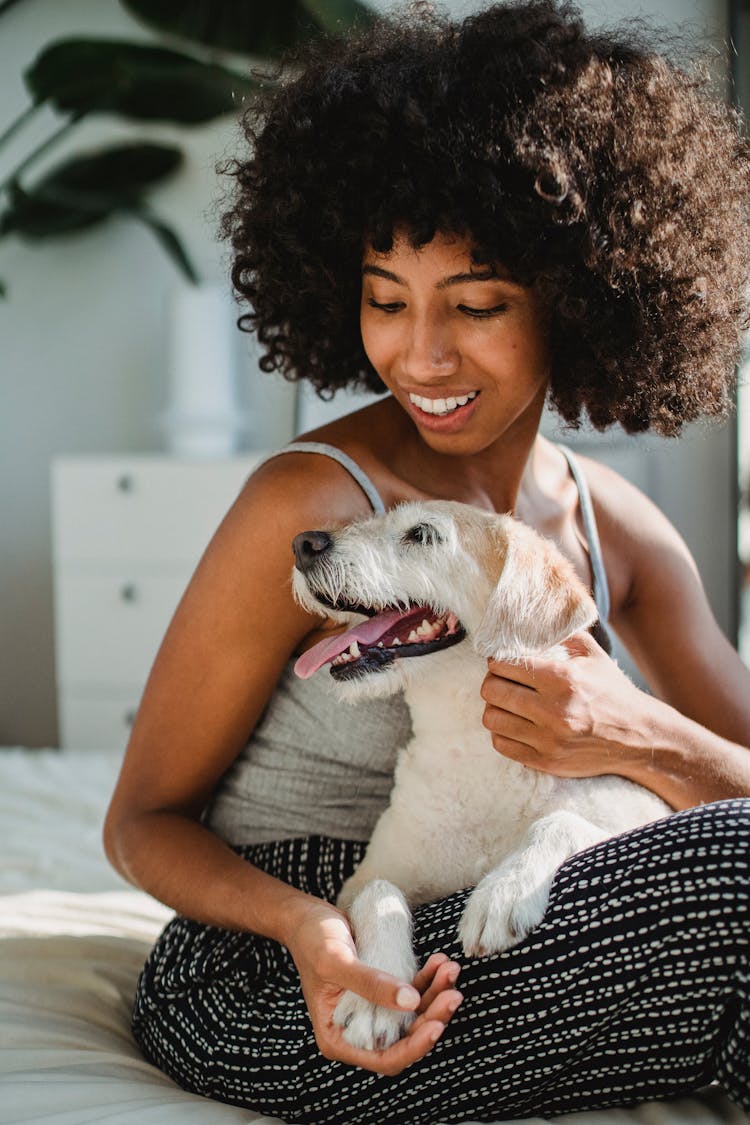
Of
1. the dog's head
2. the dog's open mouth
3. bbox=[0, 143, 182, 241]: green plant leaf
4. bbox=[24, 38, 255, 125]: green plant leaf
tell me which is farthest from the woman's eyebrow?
bbox=[0, 143, 182, 241]: green plant leaf

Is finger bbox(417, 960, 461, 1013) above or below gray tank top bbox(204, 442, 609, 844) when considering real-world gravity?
below

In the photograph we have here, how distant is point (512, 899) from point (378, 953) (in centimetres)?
12

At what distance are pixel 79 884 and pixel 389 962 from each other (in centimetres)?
80

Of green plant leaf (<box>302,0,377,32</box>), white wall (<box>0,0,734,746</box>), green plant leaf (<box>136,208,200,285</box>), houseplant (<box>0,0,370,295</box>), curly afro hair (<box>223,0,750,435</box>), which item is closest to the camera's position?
curly afro hair (<box>223,0,750,435</box>)

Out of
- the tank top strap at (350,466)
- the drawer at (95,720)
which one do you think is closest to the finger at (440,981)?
the tank top strap at (350,466)

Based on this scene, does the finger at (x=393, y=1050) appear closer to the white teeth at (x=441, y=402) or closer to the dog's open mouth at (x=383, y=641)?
the dog's open mouth at (x=383, y=641)

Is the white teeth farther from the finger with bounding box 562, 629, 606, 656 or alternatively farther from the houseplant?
the houseplant

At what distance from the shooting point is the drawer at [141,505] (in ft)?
10.0

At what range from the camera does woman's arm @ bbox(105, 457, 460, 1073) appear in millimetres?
1130

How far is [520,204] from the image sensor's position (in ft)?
3.84

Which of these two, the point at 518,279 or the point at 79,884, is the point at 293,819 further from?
the point at 518,279

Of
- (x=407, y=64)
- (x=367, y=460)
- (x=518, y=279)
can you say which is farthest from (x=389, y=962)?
(x=407, y=64)

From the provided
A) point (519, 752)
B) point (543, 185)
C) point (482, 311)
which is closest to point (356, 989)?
point (519, 752)

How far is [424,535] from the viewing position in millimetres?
1125
